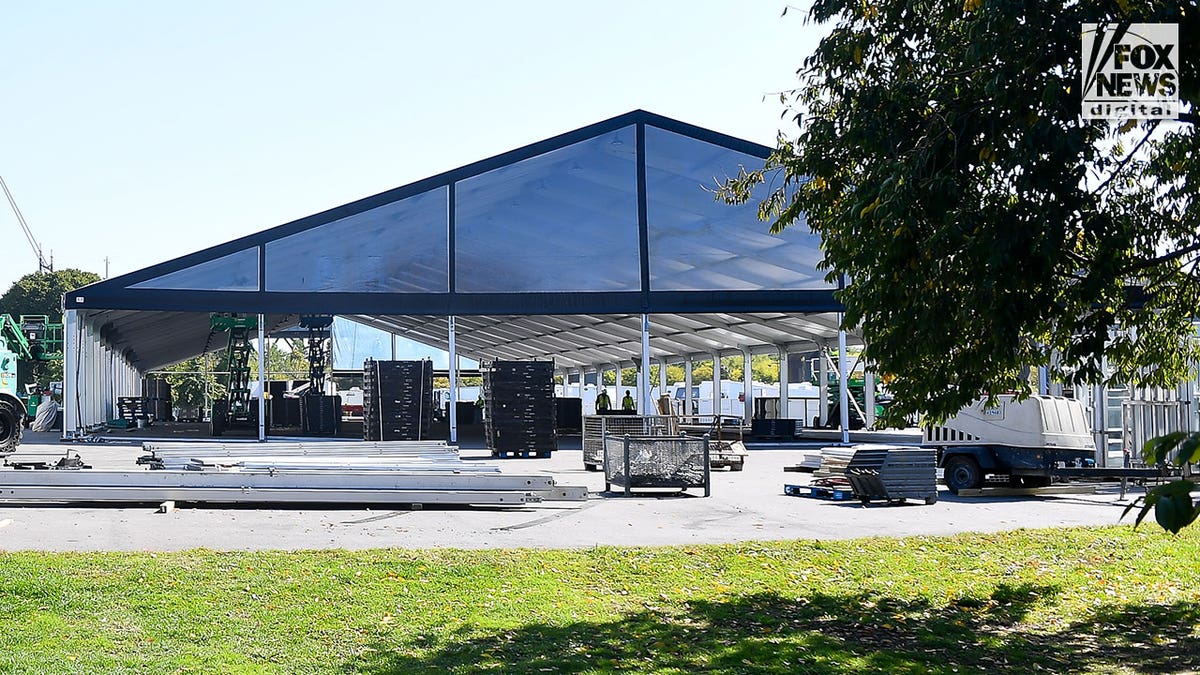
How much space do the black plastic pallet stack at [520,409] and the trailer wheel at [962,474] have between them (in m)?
10.4

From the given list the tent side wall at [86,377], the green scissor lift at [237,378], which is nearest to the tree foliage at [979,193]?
the tent side wall at [86,377]

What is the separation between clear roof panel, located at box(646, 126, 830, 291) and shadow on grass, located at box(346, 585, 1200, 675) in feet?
70.6

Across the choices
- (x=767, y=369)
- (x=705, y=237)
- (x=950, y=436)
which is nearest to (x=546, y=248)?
(x=705, y=237)

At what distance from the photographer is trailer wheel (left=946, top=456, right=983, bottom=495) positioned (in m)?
20.0

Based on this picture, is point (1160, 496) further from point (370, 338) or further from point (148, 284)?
point (370, 338)

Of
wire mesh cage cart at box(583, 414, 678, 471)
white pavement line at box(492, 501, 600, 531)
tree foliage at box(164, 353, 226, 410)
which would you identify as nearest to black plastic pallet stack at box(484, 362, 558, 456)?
wire mesh cage cart at box(583, 414, 678, 471)

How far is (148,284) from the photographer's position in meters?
29.7

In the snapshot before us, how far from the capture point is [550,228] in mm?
31016

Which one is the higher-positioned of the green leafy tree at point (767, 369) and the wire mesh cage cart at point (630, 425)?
the green leafy tree at point (767, 369)

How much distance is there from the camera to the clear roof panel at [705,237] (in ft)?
101

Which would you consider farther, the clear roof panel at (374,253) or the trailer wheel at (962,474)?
the clear roof panel at (374,253)

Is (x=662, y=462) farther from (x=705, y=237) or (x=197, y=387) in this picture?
(x=197, y=387)

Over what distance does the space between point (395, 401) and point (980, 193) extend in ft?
77.7

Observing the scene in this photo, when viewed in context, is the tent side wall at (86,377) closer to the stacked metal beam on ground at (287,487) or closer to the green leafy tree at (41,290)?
the stacked metal beam on ground at (287,487)
